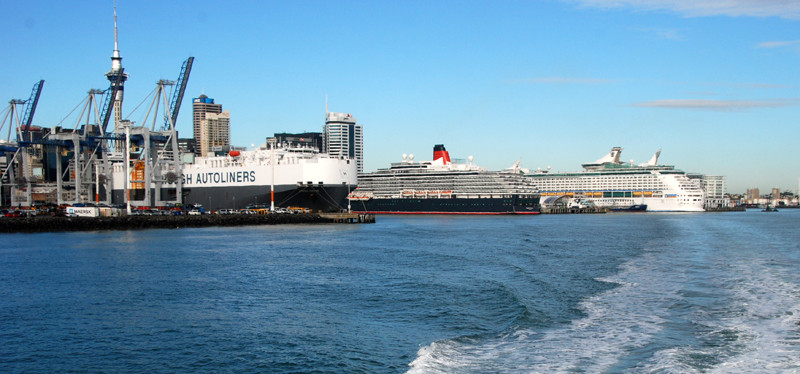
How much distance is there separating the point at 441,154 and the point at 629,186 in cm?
3329

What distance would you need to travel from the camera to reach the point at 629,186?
105625mm

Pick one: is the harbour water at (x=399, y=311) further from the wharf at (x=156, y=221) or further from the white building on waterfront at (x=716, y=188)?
the white building on waterfront at (x=716, y=188)

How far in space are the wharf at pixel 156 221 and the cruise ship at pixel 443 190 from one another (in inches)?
1065

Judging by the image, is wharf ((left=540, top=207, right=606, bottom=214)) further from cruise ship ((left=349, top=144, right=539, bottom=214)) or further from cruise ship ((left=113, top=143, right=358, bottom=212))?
cruise ship ((left=113, top=143, right=358, bottom=212))

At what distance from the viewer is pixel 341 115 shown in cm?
16425

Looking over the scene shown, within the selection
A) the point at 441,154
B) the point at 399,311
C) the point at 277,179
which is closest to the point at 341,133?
the point at 441,154

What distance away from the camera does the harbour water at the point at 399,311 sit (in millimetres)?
11141

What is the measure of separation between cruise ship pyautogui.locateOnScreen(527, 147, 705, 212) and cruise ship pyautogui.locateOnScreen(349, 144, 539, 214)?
2179 cm

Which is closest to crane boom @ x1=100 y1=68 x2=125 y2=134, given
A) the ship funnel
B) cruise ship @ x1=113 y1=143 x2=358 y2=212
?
cruise ship @ x1=113 y1=143 x2=358 y2=212

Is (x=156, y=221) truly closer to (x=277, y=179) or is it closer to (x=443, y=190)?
(x=277, y=179)

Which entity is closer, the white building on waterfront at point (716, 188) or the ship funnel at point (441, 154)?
the ship funnel at point (441, 154)

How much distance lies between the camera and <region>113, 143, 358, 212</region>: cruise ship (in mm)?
55469

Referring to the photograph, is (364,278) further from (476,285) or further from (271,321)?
(271,321)

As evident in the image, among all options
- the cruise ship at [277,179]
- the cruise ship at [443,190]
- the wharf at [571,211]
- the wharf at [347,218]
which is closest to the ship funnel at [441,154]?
the cruise ship at [443,190]
